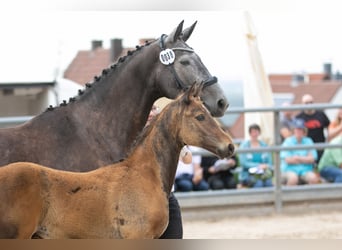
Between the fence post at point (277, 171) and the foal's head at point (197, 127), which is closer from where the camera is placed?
the foal's head at point (197, 127)

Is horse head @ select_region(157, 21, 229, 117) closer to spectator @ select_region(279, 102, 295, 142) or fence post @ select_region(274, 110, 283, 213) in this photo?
fence post @ select_region(274, 110, 283, 213)

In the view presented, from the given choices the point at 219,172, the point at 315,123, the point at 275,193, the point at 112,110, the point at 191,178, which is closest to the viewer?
the point at 112,110

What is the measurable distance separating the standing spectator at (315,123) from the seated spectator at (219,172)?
923 mm

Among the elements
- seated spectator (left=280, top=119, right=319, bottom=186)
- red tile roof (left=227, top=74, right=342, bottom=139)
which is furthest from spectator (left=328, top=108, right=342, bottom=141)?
red tile roof (left=227, top=74, right=342, bottom=139)

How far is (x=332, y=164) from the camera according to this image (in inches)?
297

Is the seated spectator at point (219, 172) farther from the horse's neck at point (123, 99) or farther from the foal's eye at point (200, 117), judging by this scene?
the foal's eye at point (200, 117)

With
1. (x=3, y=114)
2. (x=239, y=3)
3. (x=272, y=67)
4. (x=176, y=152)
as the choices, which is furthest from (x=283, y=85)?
(x=176, y=152)

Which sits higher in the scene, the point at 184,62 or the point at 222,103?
the point at 184,62

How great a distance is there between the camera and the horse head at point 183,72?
348cm

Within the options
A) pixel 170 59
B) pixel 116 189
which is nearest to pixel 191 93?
pixel 116 189

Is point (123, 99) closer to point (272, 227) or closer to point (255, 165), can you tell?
point (272, 227)

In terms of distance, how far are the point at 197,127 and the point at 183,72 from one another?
23.9 inches

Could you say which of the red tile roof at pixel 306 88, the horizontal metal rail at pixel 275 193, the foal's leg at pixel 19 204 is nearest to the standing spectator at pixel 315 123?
the horizontal metal rail at pixel 275 193

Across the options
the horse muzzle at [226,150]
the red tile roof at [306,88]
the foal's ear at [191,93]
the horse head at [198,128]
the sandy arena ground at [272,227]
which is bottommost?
the sandy arena ground at [272,227]
